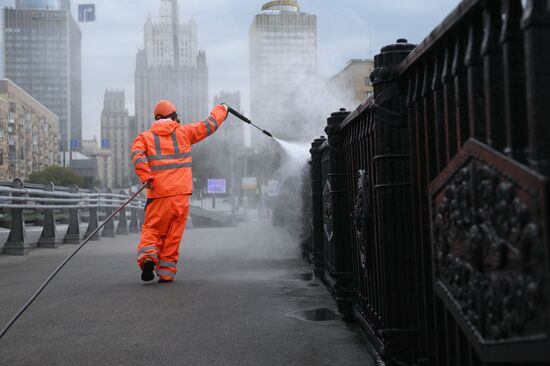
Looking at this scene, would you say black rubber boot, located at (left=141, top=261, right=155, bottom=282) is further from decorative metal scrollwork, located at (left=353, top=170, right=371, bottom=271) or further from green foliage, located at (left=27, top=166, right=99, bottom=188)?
green foliage, located at (left=27, top=166, right=99, bottom=188)

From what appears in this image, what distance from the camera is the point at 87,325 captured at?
3.82 metres

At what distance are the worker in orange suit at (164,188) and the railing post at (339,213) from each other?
2.35 m

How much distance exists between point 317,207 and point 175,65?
231 feet

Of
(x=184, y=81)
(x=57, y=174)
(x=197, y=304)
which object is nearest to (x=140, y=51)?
(x=184, y=81)

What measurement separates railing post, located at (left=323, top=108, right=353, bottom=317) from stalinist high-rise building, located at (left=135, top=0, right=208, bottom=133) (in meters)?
62.8

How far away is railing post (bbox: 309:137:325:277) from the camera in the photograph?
18.4 feet

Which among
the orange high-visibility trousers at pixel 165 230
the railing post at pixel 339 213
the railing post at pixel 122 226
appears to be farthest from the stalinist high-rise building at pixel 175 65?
the railing post at pixel 339 213

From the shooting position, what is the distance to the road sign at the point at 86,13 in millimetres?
37688

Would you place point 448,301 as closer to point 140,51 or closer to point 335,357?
point 335,357

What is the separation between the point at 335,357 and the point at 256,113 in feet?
53.0

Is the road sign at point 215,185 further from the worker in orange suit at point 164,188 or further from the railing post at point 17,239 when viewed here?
the worker in orange suit at point 164,188

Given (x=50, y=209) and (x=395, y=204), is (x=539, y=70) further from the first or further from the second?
(x=50, y=209)

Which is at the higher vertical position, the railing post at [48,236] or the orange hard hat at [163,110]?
the orange hard hat at [163,110]

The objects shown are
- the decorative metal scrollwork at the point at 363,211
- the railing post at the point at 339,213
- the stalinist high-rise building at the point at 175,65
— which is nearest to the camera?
the decorative metal scrollwork at the point at 363,211
